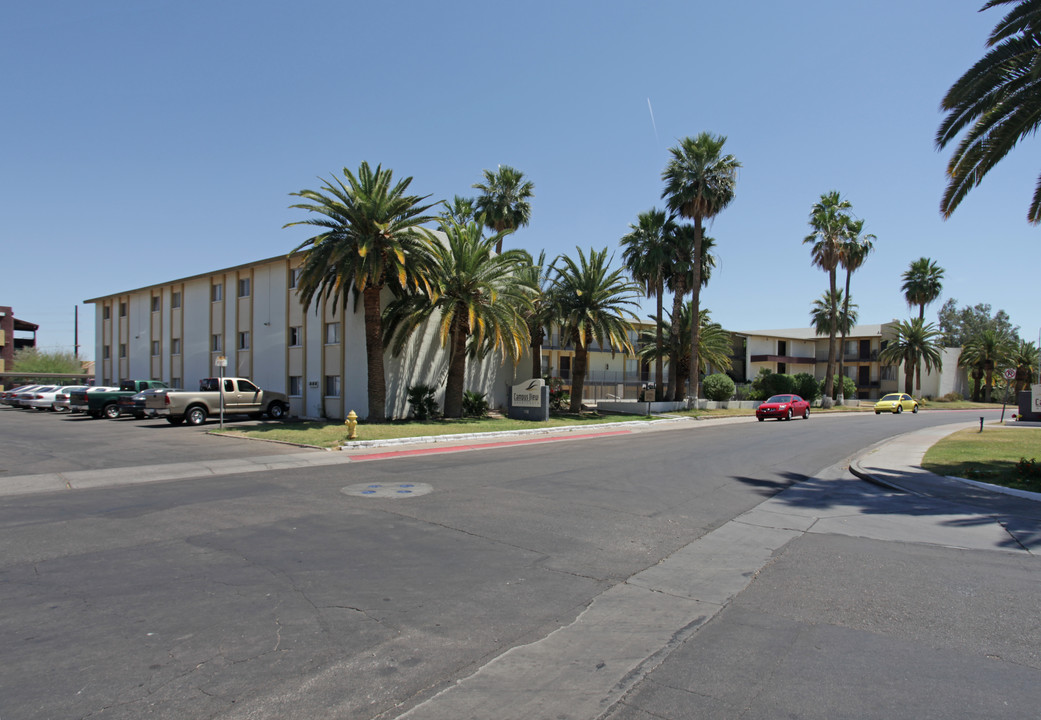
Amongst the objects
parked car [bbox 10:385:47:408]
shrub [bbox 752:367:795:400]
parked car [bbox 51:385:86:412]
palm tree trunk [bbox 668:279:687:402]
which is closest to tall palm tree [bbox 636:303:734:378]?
palm tree trunk [bbox 668:279:687:402]

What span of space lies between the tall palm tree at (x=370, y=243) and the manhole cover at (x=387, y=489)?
12523 millimetres

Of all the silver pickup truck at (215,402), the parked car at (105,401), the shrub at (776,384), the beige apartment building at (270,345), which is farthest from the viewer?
the shrub at (776,384)

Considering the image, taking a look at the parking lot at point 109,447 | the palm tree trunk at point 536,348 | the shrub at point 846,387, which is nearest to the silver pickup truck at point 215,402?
the parking lot at point 109,447

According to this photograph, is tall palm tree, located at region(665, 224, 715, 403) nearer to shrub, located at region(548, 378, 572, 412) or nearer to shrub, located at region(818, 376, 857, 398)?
shrub, located at region(548, 378, 572, 412)

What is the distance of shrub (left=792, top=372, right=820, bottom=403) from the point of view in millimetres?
50519

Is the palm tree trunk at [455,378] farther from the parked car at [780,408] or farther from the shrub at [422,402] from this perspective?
the parked car at [780,408]

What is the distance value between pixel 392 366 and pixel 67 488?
53.6 feet

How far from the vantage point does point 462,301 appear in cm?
2645

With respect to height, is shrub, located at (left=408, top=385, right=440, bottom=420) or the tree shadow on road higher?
shrub, located at (left=408, top=385, right=440, bottom=420)

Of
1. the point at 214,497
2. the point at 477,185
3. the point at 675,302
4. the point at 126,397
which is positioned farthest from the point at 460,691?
the point at 477,185

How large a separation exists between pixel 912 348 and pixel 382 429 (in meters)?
58.9

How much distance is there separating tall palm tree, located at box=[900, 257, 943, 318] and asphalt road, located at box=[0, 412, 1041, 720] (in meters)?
67.0

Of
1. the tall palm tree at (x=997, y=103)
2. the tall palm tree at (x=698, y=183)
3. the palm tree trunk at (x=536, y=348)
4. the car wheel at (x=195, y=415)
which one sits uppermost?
the tall palm tree at (x=698, y=183)

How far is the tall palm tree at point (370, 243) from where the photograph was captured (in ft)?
76.4
